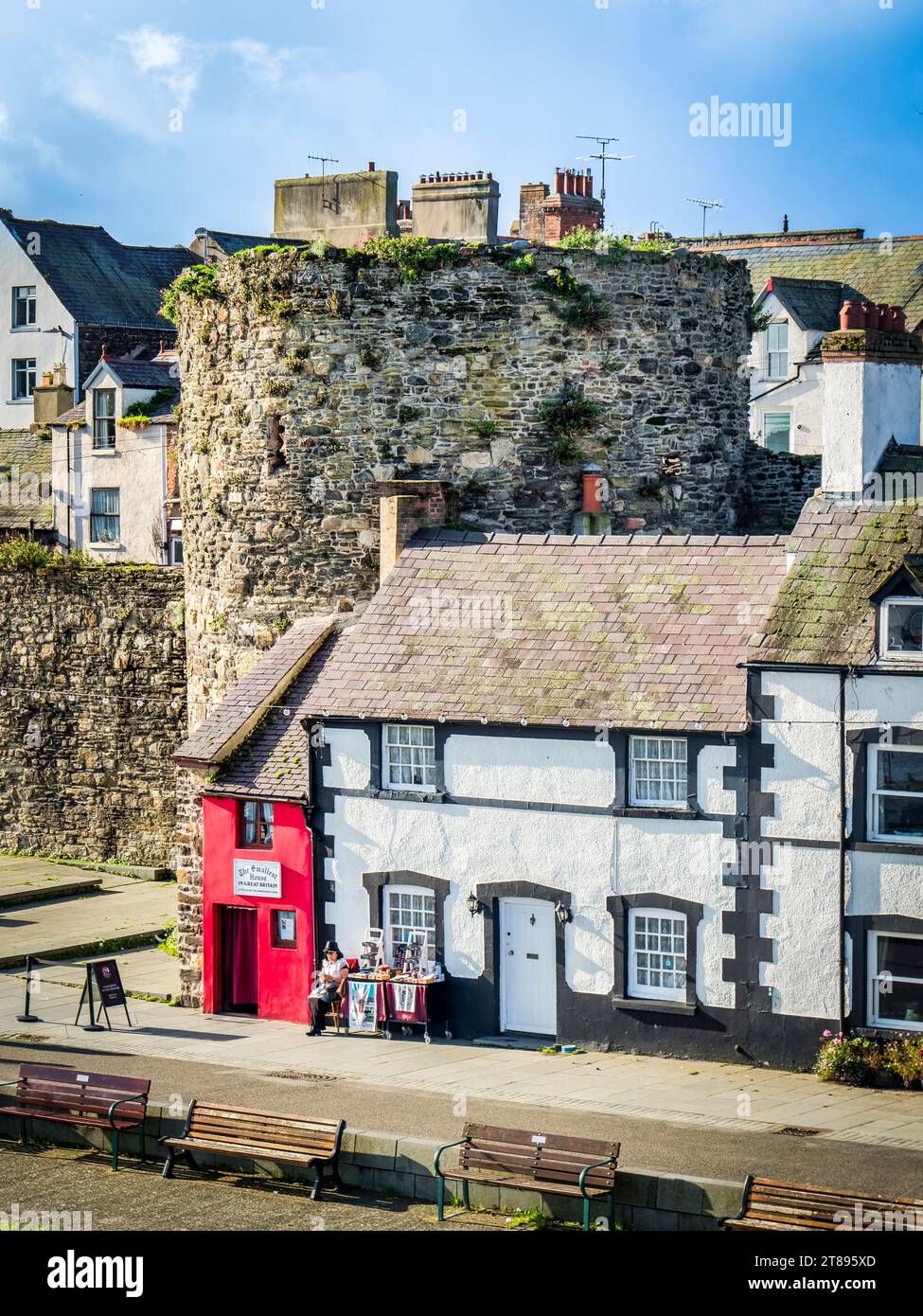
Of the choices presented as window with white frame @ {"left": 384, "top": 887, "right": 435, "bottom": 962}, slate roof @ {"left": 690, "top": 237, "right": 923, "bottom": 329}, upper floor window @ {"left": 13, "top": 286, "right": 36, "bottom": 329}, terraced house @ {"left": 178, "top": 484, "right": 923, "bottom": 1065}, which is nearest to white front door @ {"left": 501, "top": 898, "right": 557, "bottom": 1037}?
terraced house @ {"left": 178, "top": 484, "right": 923, "bottom": 1065}

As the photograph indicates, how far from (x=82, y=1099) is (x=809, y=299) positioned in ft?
90.6

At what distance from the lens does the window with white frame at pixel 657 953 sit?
2492cm

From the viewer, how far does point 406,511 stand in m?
29.6

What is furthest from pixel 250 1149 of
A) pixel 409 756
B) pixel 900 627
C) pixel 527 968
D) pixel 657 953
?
pixel 900 627

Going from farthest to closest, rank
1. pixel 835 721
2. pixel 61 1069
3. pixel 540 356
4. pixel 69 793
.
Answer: pixel 69 793 → pixel 540 356 → pixel 835 721 → pixel 61 1069

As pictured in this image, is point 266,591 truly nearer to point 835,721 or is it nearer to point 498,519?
point 498,519

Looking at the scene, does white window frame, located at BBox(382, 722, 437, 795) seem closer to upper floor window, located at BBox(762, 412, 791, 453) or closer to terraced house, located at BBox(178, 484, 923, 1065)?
terraced house, located at BBox(178, 484, 923, 1065)

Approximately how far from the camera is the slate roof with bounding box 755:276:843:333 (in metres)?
43.3

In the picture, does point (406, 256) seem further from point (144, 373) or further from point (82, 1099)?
point (144, 373)

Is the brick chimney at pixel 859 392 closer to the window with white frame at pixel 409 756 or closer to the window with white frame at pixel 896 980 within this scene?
the window with white frame at pixel 896 980

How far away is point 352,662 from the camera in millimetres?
28016

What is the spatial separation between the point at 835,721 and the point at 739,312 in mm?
10459

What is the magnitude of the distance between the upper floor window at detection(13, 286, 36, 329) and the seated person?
109 feet
